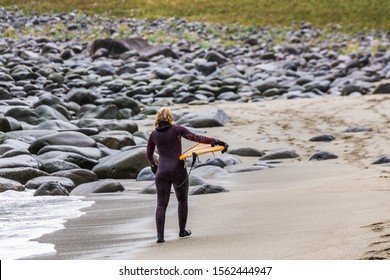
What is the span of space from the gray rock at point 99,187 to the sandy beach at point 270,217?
4.7 inches

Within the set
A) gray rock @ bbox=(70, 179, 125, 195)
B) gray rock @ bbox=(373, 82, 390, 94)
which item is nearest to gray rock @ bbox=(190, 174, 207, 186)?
gray rock @ bbox=(70, 179, 125, 195)

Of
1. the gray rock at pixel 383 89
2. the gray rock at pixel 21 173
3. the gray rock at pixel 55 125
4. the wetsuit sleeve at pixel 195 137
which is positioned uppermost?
the wetsuit sleeve at pixel 195 137

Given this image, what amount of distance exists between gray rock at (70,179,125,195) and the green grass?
88.4 feet

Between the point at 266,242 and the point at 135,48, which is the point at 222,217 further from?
the point at 135,48

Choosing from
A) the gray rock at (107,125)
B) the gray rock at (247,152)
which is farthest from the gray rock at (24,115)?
the gray rock at (247,152)

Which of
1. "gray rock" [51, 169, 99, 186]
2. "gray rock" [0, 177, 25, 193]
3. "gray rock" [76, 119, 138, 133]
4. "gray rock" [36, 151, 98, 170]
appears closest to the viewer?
"gray rock" [0, 177, 25, 193]

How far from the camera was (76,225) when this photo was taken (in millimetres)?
6672

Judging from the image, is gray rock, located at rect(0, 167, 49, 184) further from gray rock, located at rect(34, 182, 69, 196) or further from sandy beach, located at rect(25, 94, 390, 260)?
sandy beach, located at rect(25, 94, 390, 260)

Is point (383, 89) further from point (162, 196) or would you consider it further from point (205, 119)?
point (162, 196)

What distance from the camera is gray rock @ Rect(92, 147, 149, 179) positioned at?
9.42 m

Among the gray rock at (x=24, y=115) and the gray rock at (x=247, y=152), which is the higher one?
the gray rock at (x=24, y=115)

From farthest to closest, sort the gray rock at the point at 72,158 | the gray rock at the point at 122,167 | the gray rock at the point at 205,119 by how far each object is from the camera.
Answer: the gray rock at the point at 205,119 < the gray rock at the point at 72,158 < the gray rock at the point at 122,167

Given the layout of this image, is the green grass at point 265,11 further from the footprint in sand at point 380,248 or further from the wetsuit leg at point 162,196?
the footprint in sand at point 380,248

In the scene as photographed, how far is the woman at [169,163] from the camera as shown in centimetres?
575
